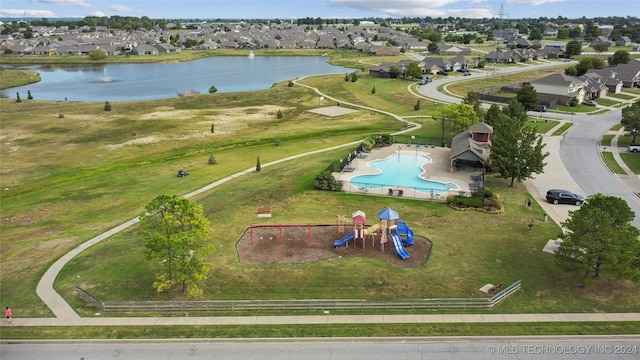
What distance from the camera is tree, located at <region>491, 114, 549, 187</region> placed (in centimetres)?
4416

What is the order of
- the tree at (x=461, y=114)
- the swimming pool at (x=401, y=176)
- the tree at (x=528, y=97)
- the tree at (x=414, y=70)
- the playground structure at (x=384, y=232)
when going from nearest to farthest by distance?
1. the playground structure at (x=384, y=232)
2. the swimming pool at (x=401, y=176)
3. the tree at (x=461, y=114)
4. the tree at (x=528, y=97)
5. the tree at (x=414, y=70)

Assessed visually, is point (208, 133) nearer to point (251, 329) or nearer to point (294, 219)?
point (294, 219)

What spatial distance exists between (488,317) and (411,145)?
4010cm

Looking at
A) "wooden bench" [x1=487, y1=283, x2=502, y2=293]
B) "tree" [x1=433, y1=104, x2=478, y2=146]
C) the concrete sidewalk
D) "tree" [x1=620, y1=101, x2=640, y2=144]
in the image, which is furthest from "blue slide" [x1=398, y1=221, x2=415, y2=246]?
"tree" [x1=620, y1=101, x2=640, y2=144]

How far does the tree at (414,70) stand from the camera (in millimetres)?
120750

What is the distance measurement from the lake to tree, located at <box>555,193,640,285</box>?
10945 cm

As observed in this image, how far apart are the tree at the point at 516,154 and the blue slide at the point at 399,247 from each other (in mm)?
18368

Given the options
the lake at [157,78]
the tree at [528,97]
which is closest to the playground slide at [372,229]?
the tree at [528,97]

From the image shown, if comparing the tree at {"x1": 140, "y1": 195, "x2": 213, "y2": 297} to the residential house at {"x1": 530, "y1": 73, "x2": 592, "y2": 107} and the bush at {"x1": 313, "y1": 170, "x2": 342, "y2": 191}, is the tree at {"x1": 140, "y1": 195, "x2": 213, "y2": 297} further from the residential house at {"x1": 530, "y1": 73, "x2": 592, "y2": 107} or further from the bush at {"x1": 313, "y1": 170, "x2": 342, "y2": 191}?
the residential house at {"x1": 530, "y1": 73, "x2": 592, "y2": 107}

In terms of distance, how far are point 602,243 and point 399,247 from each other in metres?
13.0

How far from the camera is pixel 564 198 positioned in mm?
41469

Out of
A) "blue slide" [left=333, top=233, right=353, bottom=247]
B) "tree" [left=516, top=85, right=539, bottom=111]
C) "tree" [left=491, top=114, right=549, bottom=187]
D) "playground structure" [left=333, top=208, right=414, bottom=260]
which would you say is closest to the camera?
"playground structure" [left=333, top=208, right=414, bottom=260]

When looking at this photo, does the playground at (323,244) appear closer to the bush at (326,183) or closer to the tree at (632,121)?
the bush at (326,183)

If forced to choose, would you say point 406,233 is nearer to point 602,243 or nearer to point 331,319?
point 331,319
